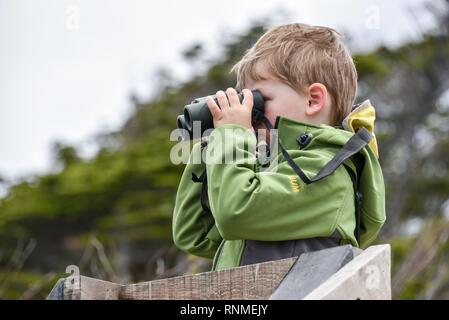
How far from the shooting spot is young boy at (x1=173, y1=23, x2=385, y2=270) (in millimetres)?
2576

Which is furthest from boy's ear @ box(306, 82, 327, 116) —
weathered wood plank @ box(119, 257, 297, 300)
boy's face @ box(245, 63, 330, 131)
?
weathered wood plank @ box(119, 257, 297, 300)

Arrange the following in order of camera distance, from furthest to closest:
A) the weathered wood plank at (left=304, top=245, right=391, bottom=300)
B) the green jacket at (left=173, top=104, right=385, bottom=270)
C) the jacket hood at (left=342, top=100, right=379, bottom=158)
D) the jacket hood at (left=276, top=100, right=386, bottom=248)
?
the jacket hood at (left=342, top=100, right=379, bottom=158) < the jacket hood at (left=276, top=100, right=386, bottom=248) < the green jacket at (left=173, top=104, right=385, bottom=270) < the weathered wood plank at (left=304, top=245, right=391, bottom=300)

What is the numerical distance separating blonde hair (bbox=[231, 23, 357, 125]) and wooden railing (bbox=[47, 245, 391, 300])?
2.81ft

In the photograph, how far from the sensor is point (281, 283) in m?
2.18

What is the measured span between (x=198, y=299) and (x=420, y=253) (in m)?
5.16

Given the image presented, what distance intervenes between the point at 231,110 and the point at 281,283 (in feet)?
2.51

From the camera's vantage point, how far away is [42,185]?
15906mm

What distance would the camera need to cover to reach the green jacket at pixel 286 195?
2.55 meters

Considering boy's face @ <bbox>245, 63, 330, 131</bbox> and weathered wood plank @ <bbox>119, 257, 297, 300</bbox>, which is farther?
boy's face @ <bbox>245, 63, 330, 131</bbox>

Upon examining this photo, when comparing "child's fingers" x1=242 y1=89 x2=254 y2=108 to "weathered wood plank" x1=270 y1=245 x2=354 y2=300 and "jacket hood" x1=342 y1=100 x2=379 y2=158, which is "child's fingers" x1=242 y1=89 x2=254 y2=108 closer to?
"jacket hood" x1=342 y1=100 x2=379 y2=158

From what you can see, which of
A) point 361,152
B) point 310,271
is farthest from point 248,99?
point 310,271

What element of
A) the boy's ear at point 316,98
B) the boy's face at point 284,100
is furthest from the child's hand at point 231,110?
the boy's ear at point 316,98
